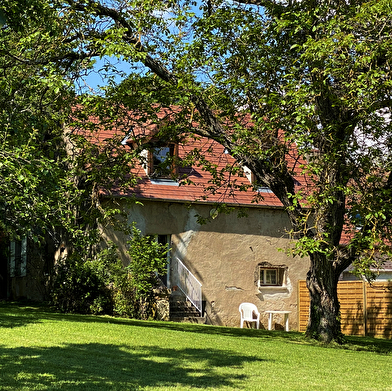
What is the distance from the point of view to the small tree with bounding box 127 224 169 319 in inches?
771

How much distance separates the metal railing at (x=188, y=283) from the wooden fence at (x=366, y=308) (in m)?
4.98

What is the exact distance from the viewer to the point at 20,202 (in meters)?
12.1

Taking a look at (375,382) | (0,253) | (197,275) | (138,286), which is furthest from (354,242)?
(0,253)

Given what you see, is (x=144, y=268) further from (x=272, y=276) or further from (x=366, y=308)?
(x=366, y=308)

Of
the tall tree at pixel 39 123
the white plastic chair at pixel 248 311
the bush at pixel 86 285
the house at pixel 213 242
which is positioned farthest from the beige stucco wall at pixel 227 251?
the tall tree at pixel 39 123

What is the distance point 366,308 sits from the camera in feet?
66.8

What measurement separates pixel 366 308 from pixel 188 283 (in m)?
6.20

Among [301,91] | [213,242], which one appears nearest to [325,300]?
[301,91]

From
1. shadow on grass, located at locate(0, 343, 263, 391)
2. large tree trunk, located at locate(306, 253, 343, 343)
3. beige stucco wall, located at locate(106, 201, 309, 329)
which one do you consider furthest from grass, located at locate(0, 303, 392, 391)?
beige stucco wall, located at locate(106, 201, 309, 329)

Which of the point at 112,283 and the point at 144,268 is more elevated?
the point at 144,268

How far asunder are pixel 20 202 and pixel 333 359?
6.56m

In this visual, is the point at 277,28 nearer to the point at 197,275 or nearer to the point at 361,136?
the point at 361,136

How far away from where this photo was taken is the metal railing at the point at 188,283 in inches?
877

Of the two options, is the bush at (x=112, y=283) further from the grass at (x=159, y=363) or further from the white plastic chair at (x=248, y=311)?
the grass at (x=159, y=363)
